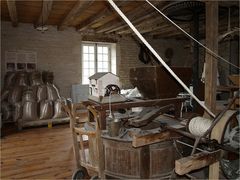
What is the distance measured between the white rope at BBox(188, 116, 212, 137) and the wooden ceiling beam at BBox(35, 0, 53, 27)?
3.66 meters

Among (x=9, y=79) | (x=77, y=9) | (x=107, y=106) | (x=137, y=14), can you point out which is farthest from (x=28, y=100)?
(x=107, y=106)

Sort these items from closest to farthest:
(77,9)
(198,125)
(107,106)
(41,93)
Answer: (198,125)
(107,106)
(77,9)
(41,93)

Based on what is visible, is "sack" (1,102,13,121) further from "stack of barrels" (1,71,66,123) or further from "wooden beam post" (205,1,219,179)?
"wooden beam post" (205,1,219,179)

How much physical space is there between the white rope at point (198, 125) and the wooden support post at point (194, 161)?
0.86 feet

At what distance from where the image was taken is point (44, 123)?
539 cm

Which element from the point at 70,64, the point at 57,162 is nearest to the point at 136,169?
the point at 57,162

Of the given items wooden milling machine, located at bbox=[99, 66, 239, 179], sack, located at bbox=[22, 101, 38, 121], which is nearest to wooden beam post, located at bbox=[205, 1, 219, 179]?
wooden milling machine, located at bbox=[99, 66, 239, 179]

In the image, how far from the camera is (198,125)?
1.58 m

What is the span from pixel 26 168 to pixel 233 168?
2.67 metres

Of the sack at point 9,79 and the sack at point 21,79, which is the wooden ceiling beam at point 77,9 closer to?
the sack at point 21,79

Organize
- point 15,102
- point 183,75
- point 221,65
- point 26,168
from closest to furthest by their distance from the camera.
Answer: point 183,75 < point 26,168 < point 15,102 < point 221,65

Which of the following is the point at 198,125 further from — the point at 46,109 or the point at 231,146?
the point at 46,109

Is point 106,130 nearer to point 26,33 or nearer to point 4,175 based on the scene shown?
point 4,175

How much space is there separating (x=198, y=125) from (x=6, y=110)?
4.88 metres
